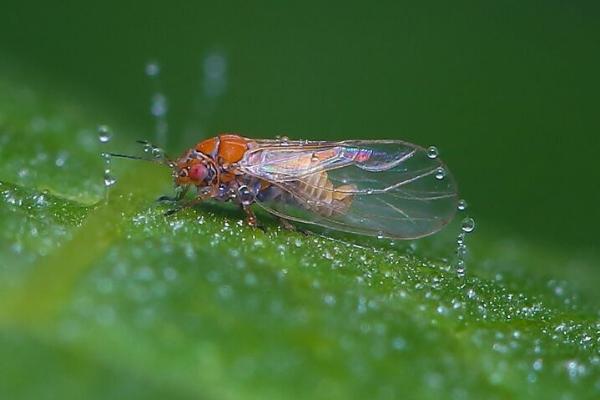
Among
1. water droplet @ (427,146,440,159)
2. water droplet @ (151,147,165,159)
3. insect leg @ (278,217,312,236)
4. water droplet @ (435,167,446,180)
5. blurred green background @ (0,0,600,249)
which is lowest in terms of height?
blurred green background @ (0,0,600,249)

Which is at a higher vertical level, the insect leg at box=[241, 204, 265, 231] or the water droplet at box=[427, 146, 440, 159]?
the water droplet at box=[427, 146, 440, 159]

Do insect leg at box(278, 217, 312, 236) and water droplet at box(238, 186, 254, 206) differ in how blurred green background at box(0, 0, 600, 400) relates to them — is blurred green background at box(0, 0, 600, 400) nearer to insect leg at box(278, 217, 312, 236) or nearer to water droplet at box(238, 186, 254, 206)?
insect leg at box(278, 217, 312, 236)

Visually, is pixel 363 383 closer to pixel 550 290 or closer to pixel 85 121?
pixel 550 290

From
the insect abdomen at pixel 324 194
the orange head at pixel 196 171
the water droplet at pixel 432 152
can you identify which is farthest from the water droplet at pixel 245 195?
the water droplet at pixel 432 152

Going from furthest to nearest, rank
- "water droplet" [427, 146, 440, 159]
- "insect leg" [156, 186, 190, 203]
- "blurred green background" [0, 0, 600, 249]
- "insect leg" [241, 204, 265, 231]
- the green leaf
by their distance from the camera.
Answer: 1. "blurred green background" [0, 0, 600, 249]
2. "water droplet" [427, 146, 440, 159]
3. "insect leg" [156, 186, 190, 203]
4. "insect leg" [241, 204, 265, 231]
5. the green leaf

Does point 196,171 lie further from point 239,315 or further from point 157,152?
point 239,315

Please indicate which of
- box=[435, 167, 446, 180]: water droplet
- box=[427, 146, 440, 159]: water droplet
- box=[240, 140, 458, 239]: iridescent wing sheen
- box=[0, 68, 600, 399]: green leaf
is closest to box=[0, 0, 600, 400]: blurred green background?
box=[0, 68, 600, 399]: green leaf

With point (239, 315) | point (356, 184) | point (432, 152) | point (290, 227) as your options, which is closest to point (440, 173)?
point (432, 152)
